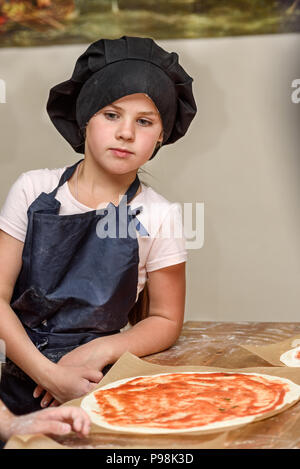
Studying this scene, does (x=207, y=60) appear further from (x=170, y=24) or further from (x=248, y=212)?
(x=248, y=212)

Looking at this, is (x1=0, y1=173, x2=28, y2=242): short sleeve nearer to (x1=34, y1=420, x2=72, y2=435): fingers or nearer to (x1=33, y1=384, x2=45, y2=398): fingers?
(x1=33, y1=384, x2=45, y2=398): fingers

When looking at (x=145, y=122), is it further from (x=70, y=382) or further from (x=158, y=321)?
(x=70, y=382)

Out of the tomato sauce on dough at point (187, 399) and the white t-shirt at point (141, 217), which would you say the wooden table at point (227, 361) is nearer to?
the tomato sauce on dough at point (187, 399)

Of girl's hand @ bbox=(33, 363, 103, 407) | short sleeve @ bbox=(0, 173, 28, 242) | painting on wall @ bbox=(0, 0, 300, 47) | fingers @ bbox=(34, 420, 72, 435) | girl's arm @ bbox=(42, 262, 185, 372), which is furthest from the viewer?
painting on wall @ bbox=(0, 0, 300, 47)

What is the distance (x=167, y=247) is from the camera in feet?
5.17

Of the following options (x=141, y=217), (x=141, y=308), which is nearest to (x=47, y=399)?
(x=141, y=308)

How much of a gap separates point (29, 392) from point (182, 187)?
1719 mm

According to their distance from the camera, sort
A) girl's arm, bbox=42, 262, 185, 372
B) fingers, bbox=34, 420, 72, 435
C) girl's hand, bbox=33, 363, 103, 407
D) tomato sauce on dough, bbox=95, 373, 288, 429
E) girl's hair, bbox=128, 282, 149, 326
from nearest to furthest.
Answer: fingers, bbox=34, 420, 72, 435 < tomato sauce on dough, bbox=95, 373, 288, 429 < girl's hand, bbox=33, 363, 103, 407 < girl's arm, bbox=42, 262, 185, 372 < girl's hair, bbox=128, 282, 149, 326

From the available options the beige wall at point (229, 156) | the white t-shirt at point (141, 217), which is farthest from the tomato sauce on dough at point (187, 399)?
the beige wall at point (229, 156)

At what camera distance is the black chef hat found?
144 centimetres

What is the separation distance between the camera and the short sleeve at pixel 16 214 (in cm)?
151

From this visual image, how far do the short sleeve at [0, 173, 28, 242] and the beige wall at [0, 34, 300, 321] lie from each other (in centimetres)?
147

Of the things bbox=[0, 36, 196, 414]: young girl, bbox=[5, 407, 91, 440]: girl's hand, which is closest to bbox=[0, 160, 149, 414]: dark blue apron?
bbox=[0, 36, 196, 414]: young girl

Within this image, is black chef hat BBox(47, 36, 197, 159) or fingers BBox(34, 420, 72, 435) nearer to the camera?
fingers BBox(34, 420, 72, 435)
